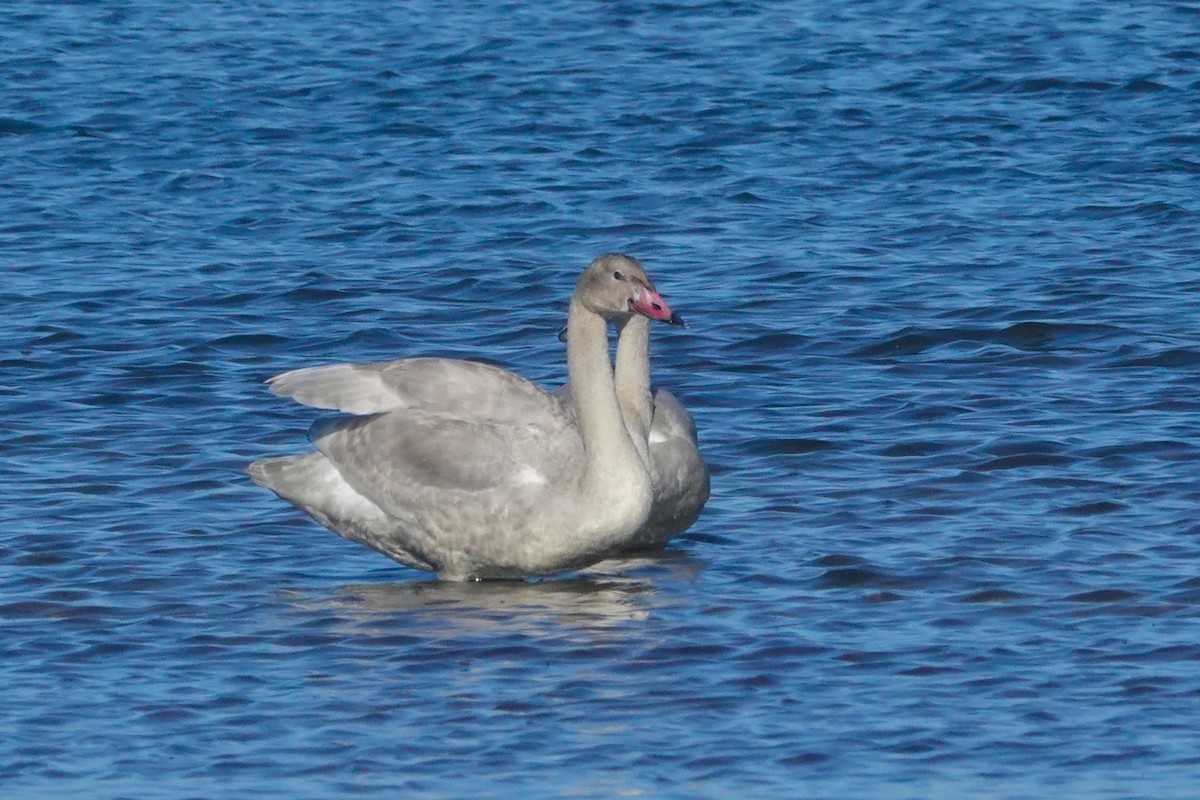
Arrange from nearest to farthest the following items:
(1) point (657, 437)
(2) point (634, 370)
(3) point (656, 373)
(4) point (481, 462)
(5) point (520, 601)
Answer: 1. (5) point (520, 601)
2. (4) point (481, 462)
3. (1) point (657, 437)
4. (2) point (634, 370)
5. (3) point (656, 373)

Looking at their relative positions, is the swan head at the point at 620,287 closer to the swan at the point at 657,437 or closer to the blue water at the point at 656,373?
the swan at the point at 657,437

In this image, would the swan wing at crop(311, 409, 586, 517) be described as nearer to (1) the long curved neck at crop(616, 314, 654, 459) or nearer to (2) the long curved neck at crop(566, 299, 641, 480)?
(2) the long curved neck at crop(566, 299, 641, 480)

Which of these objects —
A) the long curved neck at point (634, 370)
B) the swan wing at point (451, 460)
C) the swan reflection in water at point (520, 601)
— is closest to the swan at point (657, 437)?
the long curved neck at point (634, 370)

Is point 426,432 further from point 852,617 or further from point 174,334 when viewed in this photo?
point 174,334

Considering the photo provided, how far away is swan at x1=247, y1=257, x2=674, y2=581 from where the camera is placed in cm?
1028

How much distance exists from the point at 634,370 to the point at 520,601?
5.55 feet

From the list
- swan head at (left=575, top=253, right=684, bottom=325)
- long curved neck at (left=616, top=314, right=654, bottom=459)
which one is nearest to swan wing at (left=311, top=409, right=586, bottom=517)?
swan head at (left=575, top=253, right=684, bottom=325)

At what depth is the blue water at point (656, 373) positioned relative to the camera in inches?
337

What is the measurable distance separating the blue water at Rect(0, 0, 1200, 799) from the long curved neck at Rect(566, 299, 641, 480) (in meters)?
0.61

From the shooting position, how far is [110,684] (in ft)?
30.0

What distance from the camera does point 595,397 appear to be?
10453mm

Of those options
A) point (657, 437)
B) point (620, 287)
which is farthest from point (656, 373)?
point (620, 287)

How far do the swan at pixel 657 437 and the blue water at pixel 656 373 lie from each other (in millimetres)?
191

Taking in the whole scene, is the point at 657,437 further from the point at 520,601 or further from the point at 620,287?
the point at 520,601
